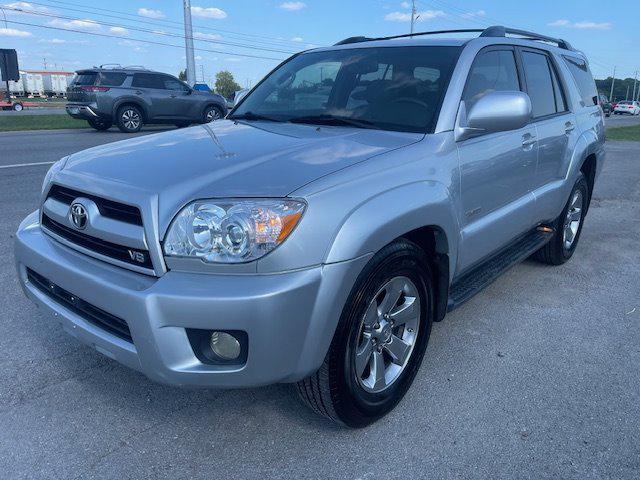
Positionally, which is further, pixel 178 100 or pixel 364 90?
pixel 178 100

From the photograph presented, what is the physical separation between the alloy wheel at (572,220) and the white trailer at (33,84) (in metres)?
59.0

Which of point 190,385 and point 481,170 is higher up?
point 481,170

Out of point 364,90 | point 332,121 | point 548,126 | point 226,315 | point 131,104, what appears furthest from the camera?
point 131,104

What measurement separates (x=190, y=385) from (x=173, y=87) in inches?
625

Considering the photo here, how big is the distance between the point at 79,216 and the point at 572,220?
4302 mm

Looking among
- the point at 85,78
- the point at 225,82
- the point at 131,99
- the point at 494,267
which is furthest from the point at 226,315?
the point at 225,82

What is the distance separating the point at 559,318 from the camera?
3.76 metres

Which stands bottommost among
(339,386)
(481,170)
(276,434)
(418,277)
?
(276,434)

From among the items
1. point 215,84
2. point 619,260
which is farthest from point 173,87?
point 215,84

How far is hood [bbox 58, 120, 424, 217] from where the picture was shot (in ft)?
7.04

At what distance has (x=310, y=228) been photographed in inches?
80.2

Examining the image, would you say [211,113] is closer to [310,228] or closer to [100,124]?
[100,124]

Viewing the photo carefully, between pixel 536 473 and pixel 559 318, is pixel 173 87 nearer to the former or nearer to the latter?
pixel 559 318

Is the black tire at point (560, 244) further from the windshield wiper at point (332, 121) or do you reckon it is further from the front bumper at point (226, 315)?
the front bumper at point (226, 315)
